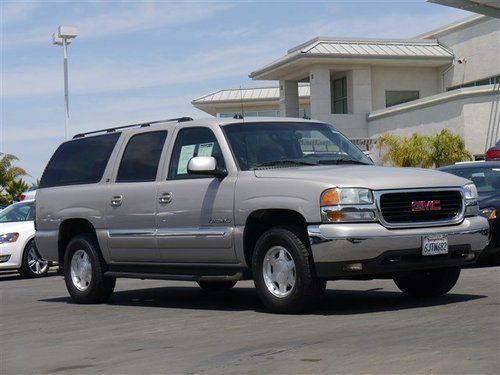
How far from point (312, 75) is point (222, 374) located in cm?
3844

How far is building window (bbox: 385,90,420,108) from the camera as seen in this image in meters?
46.2

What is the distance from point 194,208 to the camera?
10.4m

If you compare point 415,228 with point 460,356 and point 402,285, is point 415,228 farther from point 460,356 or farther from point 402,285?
point 460,356

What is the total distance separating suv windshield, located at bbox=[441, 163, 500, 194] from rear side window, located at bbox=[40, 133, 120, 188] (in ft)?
19.5

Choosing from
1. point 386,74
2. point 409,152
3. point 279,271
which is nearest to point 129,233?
point 279,271

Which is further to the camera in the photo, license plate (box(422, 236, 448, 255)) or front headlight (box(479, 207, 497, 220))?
front headlight (box(479, 207, 497, 220))

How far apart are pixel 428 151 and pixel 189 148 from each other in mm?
26917

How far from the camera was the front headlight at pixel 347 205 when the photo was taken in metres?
9.02

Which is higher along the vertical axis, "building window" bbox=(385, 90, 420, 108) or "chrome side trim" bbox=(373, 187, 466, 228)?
"building window" bbox=(385, 90, 420, 108)

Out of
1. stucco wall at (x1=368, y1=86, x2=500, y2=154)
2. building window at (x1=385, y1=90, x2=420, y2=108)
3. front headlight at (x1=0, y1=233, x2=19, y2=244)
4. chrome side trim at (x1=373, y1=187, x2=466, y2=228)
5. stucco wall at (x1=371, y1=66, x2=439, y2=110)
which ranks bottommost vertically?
front headlight at (x1=0, y1=233, x2=19, y2=244)

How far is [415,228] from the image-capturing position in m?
9.27

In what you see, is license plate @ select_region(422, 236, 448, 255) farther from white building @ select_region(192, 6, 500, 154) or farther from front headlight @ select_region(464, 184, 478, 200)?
white building @ select_region(192, 6, 500, 154)

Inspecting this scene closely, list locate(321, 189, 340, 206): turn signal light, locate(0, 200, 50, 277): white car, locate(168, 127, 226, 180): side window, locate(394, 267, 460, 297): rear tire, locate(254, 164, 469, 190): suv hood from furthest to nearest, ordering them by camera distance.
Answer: locate(0, 200, 50, 277): white car < locate(168, 127, 226, 180): side window < locate(394, 267, 460, 297): rear tire < locate(254, 164, 469, 190): suv hood < locate(321, 189, 340, 206): turn signal light

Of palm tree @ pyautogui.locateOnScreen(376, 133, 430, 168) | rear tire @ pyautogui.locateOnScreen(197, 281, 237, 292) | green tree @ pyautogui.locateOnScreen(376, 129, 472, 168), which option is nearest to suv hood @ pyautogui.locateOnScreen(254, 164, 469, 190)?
rear tire @ pyautogui.locateOnScreen(197, 281, 237, 292)
